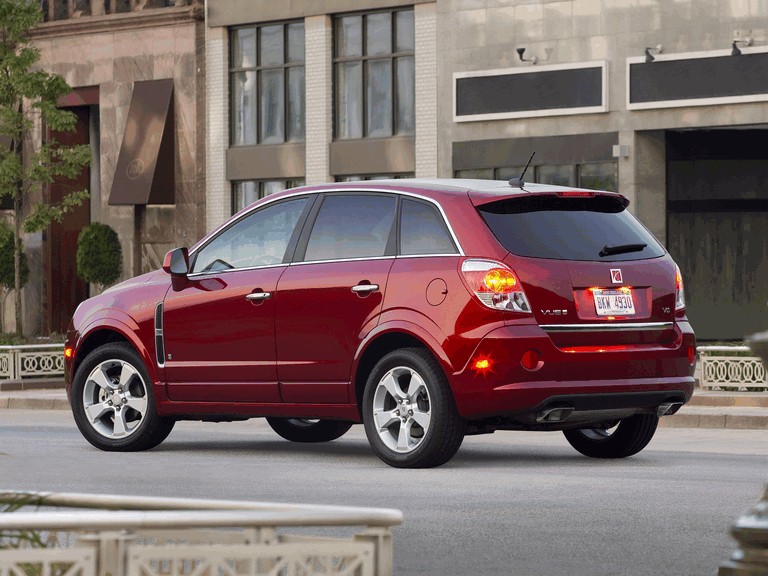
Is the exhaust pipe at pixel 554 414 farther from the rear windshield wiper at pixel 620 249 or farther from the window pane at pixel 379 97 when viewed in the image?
the window pane at pixel 379 97

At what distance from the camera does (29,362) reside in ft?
85.1

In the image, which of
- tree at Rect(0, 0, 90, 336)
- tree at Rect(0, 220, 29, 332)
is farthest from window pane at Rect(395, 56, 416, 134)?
tree at Rect(0, 220, 29, 332)

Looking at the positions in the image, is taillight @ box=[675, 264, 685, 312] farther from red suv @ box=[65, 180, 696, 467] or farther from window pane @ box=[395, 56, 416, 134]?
window pane @ box=[395, 56, 416, 134]

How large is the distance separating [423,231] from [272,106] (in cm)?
2718

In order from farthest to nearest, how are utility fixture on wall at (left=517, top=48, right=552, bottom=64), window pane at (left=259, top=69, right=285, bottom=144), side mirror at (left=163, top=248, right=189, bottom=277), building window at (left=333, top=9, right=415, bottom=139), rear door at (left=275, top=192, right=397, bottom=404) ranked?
1. window pane at (left=259, top=69, right=285, bottom=144)
2. building window at (left=333, top=9, right=415, bottom=139)
3. utility fixture on wall at (left=517, top=48, right=552, bottom=64)
4. side mirror at (left=163, top=248, right=189, bottom=277)
5. rear door at (left=275, top=192, right=397, bottom=404)

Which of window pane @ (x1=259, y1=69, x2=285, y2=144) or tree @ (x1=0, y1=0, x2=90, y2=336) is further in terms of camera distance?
window pane @ (x1=259, y1=69, x2=285, y2=144)

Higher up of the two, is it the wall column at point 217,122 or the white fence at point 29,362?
the wall column at point 217,122

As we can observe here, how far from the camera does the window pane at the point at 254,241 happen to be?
12422mm

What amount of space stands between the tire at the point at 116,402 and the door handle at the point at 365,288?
6.62ft

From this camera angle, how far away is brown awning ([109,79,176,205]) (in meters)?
39.3

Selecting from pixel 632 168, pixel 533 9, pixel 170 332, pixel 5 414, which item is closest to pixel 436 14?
pixel 533 9

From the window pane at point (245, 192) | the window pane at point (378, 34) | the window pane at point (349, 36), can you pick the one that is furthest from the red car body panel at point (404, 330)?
the window pane at point (245, 192)

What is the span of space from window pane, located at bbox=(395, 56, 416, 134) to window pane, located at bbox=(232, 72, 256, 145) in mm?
3820

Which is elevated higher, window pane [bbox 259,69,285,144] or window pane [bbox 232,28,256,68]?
window pane [bbox 232,28,256,68]
